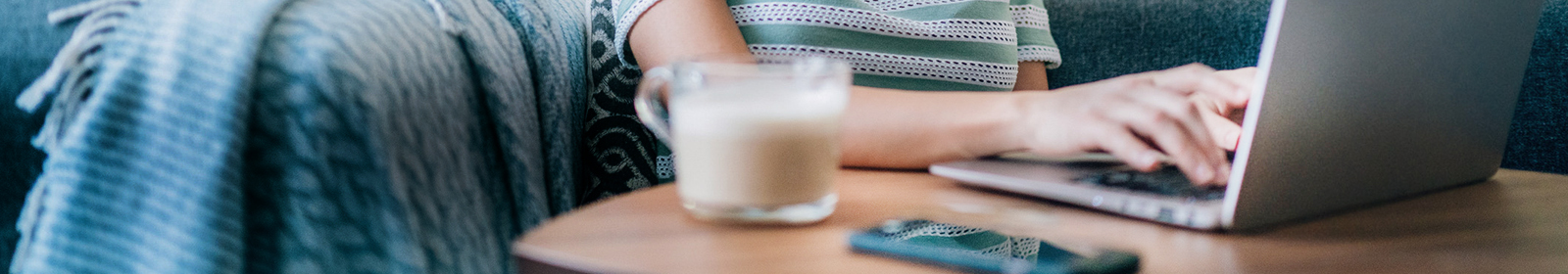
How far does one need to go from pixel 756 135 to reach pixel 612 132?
57cm

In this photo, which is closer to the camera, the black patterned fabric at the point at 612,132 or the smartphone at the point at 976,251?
the smartphone at the point at 976,251

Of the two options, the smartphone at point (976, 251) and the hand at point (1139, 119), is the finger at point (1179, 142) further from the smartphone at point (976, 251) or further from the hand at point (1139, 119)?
the smartphone at point (976, 251)

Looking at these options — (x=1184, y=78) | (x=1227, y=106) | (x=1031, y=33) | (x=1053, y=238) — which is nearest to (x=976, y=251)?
(x=1053, y=238)

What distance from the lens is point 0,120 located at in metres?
0.68

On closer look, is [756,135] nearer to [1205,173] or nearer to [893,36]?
[1205,173]

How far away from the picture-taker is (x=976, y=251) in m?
0.38

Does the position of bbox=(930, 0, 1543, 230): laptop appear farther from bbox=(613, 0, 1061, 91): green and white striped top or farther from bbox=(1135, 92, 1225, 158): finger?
bbox=(613, 0, 1061, 91): green and white striped top

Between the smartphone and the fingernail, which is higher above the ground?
the smartphone

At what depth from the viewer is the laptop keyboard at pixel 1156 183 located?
0.51 meters

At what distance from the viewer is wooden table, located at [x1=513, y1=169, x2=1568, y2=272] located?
378 mm

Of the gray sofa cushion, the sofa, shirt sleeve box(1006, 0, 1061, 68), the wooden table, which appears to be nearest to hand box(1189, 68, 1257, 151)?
the wooden table

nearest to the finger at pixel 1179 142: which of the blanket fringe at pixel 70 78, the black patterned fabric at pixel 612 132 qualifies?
the black patterned fabric at pixel 612 132

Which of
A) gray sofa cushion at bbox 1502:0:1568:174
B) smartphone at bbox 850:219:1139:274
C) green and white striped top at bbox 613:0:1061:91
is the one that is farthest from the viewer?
gray sofa cushion at bbox 1502:0:1568:174

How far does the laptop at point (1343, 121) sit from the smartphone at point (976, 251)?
0.35 ft
